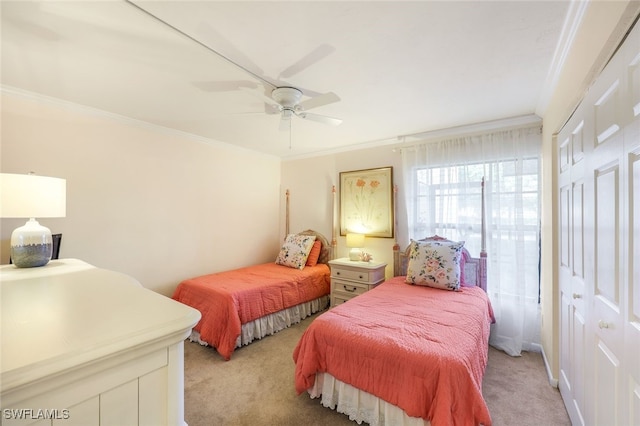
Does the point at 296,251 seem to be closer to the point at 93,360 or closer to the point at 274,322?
the point at 274,322

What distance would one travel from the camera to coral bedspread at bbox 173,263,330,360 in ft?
9.00

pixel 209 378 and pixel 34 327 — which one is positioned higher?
pixel 34 327

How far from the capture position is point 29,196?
5.15 feet

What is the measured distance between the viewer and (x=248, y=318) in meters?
2.89

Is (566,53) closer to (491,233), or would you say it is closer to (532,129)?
(532,129)

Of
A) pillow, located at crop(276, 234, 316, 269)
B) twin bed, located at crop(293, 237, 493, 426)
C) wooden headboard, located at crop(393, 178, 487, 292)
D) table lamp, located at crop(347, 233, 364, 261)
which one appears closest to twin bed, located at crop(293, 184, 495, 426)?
twin bed, located at crop(293, 237, 493, 426)

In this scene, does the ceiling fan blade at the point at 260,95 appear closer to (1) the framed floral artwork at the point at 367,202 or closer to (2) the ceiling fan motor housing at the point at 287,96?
(2) the ceiling fan motor housing at the point at 287,96

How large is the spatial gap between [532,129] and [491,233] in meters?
1.15

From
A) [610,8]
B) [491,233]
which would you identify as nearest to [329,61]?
[610,8]

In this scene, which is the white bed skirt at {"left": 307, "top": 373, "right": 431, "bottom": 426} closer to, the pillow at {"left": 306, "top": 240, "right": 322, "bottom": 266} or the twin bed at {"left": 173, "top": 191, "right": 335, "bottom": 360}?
the twin bed at {"left": 173, "top": 191, "right": 335, "bottom": 360}

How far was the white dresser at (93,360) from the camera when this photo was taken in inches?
20.1

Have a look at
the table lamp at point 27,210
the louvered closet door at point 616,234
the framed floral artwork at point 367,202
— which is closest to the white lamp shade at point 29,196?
the table lamp at point 27,210

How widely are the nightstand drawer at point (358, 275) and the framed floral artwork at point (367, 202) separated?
58cm

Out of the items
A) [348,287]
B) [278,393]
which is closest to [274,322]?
→ [348,287]
